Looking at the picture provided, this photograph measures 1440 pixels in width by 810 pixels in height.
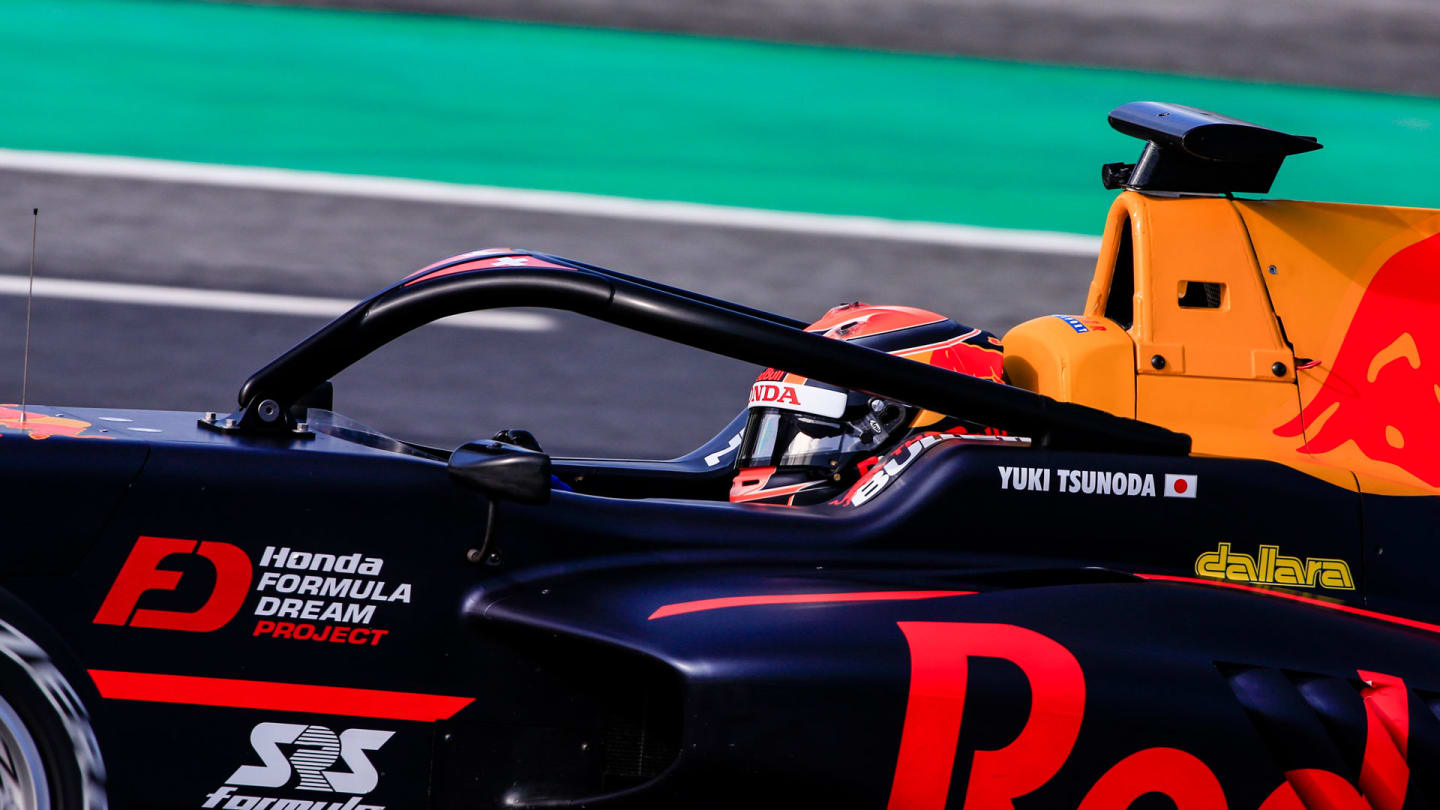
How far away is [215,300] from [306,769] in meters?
4.92

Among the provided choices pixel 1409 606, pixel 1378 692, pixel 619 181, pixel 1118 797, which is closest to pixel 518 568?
pixel 1118 797

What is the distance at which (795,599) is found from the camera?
120 inches

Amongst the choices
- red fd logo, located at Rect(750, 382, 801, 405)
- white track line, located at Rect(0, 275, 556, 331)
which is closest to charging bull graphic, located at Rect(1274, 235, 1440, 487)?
red fd logo, located at Rect(750, 382, 801, 405)

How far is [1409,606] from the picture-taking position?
3.34 metres

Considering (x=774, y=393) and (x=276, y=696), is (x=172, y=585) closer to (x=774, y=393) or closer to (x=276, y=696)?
(x=276, y=696)

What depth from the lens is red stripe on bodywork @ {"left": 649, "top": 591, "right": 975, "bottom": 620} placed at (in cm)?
300

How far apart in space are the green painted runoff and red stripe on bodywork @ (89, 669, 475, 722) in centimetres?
638

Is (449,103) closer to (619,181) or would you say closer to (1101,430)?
(619,181)

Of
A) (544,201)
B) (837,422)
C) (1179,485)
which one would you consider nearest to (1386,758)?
(1179,485)

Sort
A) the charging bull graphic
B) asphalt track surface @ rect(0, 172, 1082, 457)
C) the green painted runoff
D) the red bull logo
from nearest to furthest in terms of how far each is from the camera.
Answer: the red bull logo → the charging bull graphic → asphalt track surface @ rect(0, 172, 1082, 457) → the green painted runoff

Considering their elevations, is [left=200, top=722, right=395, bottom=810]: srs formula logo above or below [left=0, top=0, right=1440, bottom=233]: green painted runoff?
below

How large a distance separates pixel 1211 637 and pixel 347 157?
7277 millimetres

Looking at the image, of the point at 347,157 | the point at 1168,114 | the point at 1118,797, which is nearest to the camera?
the point at 1118,797

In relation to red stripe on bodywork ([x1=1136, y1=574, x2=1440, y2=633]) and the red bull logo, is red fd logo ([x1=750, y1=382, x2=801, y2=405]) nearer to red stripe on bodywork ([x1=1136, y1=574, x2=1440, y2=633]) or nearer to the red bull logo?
red stripe on bodywork ([x1=1136, y1=574, x2=1440, y2=633])
